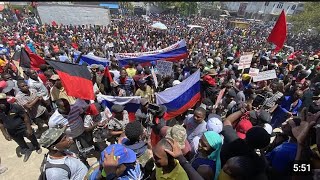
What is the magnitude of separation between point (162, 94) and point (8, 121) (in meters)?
3.23

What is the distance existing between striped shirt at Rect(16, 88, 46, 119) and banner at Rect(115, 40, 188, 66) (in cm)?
362

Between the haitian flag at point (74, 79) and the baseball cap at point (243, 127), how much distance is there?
2767 mm

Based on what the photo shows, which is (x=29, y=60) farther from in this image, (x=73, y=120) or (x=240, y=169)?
(x=240, y=169)

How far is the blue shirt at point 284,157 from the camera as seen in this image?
2.58 metres

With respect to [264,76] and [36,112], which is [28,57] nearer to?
[36,112]

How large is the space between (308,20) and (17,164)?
37341 mm

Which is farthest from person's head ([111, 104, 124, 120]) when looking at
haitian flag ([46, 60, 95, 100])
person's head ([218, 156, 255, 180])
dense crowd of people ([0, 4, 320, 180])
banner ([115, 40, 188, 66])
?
banner ([115, 40, 188, 66])

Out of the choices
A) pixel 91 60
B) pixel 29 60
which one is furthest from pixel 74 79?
pixel 91 60

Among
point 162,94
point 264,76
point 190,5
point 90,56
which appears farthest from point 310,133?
point 190,5

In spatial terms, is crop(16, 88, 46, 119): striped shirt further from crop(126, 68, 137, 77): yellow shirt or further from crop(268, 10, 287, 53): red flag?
crop(268, 10, 287, 53): red flag

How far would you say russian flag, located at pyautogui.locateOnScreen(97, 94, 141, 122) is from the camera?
5.45m

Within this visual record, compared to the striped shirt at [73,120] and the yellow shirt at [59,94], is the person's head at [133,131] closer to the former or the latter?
the striped shirt at [73,120]

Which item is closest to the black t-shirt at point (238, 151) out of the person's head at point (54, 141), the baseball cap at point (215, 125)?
the baseball cap at point (215, 125)

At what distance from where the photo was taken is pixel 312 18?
103 ft
